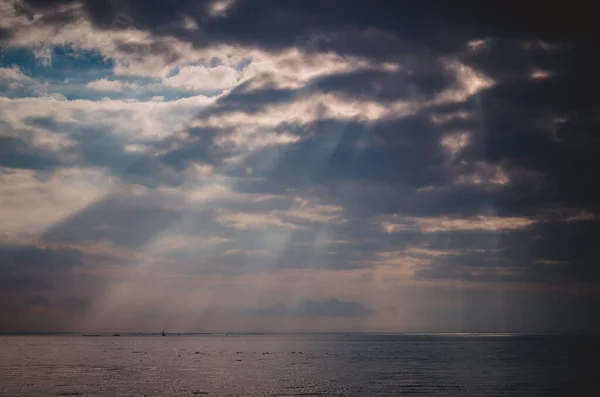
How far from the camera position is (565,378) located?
10494 centimetres

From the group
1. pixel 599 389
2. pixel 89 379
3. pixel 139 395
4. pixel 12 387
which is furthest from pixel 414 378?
pixel 12 387

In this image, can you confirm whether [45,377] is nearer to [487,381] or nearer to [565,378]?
[487,381]

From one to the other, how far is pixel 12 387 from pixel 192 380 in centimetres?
2873

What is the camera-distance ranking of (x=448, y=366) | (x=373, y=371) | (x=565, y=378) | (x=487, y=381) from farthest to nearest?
1. (x=448, y=366)
2. (x=373, y=371)
3. (x=565, y=378)
4. (x=487, y=381)

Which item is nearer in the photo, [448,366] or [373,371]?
[373,371]

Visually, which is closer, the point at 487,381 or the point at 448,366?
the point at 487,381

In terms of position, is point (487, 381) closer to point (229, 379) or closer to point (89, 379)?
point (229, 379)

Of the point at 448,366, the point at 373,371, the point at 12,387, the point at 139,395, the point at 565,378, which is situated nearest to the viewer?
the point at 139,395

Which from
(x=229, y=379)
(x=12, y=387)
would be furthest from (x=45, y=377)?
(x=229, y=379)

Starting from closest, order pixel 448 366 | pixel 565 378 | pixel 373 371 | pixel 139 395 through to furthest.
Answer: pixel 139 395 < pixel 565 378 < pixel 373 371 < pixel 448 366

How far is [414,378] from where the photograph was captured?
328ft

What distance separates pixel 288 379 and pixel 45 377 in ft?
143

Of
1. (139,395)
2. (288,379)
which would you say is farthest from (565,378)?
(139,395)

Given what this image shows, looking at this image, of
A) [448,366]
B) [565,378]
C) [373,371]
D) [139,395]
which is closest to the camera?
[139,395]
